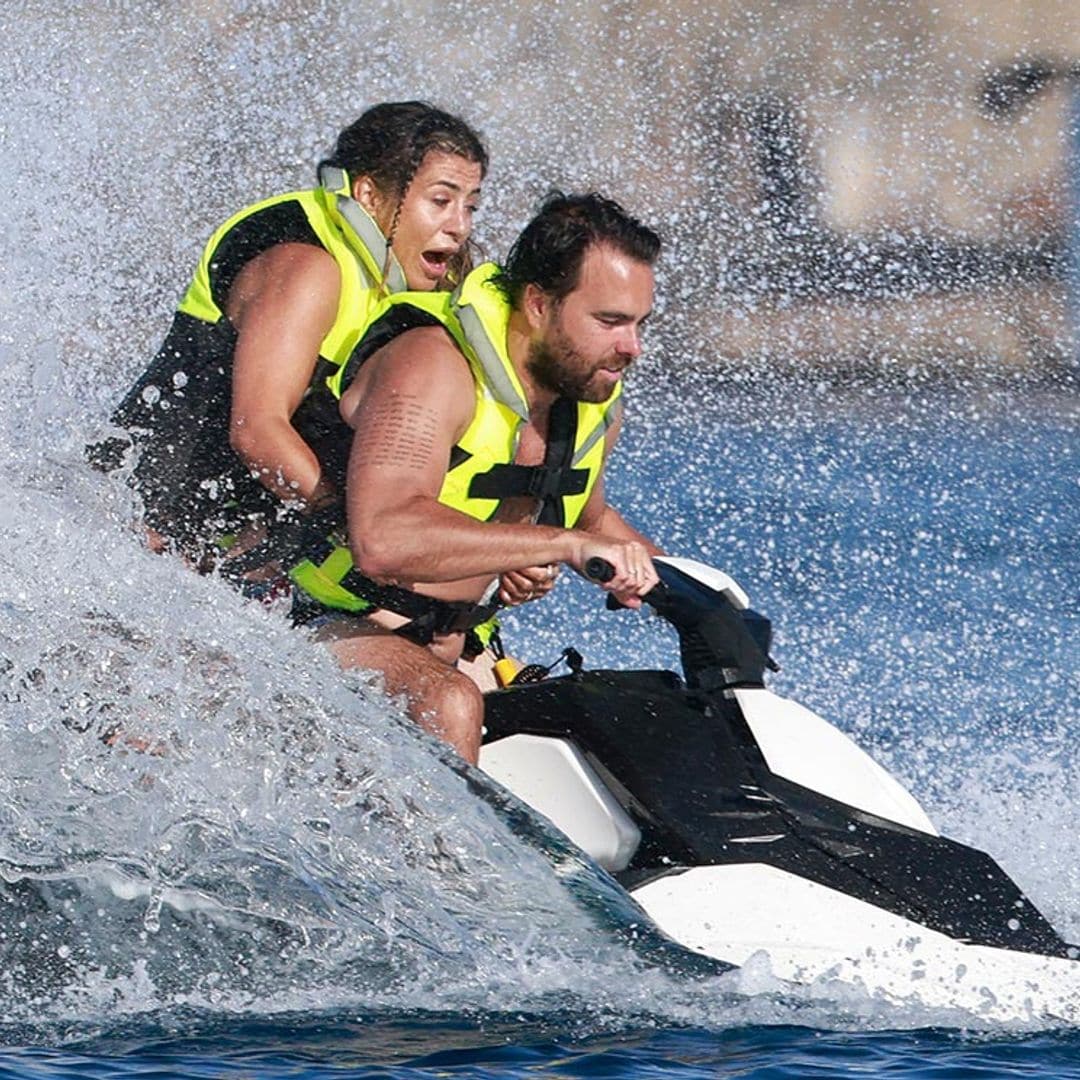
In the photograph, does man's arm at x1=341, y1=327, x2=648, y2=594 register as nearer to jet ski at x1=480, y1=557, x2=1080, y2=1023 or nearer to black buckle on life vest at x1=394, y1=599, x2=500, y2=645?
jet ski at x1=480, y1=557, x2=1080, y2=1023

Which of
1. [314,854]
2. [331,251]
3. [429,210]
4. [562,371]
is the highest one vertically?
[429,210]

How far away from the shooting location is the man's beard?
3.56 metres

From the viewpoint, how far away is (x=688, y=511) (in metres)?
8.85

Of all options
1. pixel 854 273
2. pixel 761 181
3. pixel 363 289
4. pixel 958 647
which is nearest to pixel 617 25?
pixel 761 181

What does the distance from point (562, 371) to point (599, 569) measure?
405 millimetres

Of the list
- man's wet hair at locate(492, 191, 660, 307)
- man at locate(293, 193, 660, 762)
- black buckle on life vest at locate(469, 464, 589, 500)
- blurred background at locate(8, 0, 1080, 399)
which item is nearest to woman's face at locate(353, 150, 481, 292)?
man at locate(293, 193, 660, 762)

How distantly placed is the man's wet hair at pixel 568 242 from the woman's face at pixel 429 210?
0.54 meters

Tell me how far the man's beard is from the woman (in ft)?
1.32

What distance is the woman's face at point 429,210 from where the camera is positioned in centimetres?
A: 408

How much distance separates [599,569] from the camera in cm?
334

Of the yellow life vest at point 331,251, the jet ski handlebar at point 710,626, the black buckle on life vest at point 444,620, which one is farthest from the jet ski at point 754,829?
the yellow life vest at point 331,251

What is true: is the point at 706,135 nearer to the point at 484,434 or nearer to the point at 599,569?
the point at 484,434

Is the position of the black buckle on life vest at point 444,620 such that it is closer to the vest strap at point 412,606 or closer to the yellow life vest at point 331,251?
the vest strap at point 412,606

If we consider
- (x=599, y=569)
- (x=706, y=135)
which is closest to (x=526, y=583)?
(x=599, y=569)
